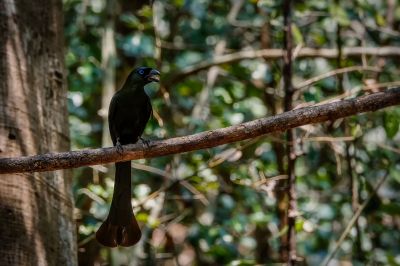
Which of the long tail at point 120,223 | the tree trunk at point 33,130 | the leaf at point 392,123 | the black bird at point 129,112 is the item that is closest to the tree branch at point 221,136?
the tree trunk at point 33,130

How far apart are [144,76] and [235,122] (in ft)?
3.29

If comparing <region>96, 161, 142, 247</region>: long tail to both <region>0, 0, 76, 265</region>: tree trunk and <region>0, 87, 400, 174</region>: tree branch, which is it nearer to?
<region>0, 0, 76, 265</region>: tree trunk

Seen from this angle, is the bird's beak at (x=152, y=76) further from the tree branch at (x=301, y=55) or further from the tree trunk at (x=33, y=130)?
the tree branch at (x=301, y=55)

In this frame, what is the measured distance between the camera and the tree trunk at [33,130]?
3479mm

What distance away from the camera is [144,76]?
4723 mm

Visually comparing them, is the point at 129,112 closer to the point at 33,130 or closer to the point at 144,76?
the point at 144,76

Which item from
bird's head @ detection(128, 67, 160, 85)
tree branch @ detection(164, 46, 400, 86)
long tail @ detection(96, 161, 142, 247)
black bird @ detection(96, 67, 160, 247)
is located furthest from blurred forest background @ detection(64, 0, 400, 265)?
long tail @ detection(96, 161, 142, 247)

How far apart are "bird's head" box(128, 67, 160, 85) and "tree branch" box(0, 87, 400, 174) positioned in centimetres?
154

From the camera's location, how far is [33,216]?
139 inches

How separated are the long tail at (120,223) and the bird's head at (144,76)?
83 centimetres

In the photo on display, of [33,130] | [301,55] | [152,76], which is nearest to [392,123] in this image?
[152,76]

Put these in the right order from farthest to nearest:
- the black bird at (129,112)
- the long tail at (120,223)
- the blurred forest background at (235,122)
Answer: the blurred forest background at (235,122) → the black bird at (129,112) → the long tail at (120,223)

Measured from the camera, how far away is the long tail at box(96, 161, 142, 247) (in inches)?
152

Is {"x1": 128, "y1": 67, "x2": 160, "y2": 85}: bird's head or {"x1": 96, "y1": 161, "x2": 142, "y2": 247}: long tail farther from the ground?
{"x1": 128, "y1": 67, "x2": 160, "y2": 85}: bird's head
